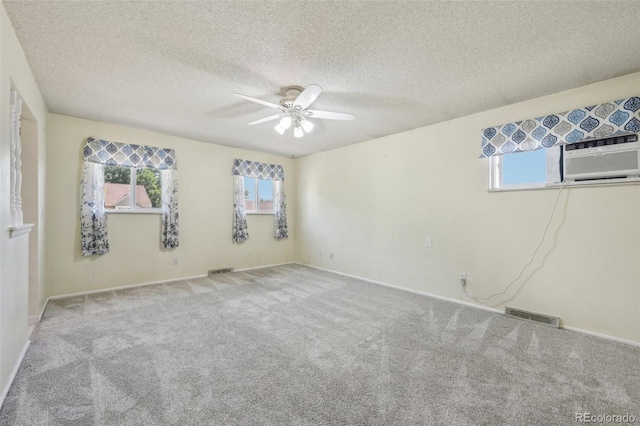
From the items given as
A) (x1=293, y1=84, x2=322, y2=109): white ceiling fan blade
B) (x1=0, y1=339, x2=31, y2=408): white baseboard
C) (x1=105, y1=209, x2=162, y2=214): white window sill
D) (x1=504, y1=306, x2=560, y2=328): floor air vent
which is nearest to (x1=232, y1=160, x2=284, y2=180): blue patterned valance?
(x1=105, y1=209, x2=162, y2=214): white window sill

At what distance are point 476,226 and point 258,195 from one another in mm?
3967

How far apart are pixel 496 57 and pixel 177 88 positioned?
2.89 meters

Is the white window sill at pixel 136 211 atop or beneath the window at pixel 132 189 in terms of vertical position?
beneath

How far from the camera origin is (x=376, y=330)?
8.52 ft

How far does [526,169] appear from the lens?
301 cm

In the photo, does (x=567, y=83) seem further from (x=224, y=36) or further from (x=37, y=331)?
(x=37, y=331)

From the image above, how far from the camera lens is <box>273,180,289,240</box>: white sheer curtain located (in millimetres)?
5691

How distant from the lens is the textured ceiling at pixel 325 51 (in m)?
1.68

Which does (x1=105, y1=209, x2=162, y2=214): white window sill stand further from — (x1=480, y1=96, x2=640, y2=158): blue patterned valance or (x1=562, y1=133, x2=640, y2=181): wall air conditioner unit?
(x1=562, y1=133, x2=640, y2=181): wall air conditioner unit

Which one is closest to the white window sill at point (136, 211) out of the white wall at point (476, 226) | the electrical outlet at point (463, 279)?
the white wall at point (476, 226)

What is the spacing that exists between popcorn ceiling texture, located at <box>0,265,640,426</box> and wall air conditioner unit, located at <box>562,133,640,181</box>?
1.51 metres

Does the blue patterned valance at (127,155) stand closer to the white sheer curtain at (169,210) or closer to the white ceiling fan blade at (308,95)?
the white sheer curtain at (169,210)

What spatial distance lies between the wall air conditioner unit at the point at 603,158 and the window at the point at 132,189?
5.34 meters

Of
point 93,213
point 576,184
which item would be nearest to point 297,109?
point 576,184
